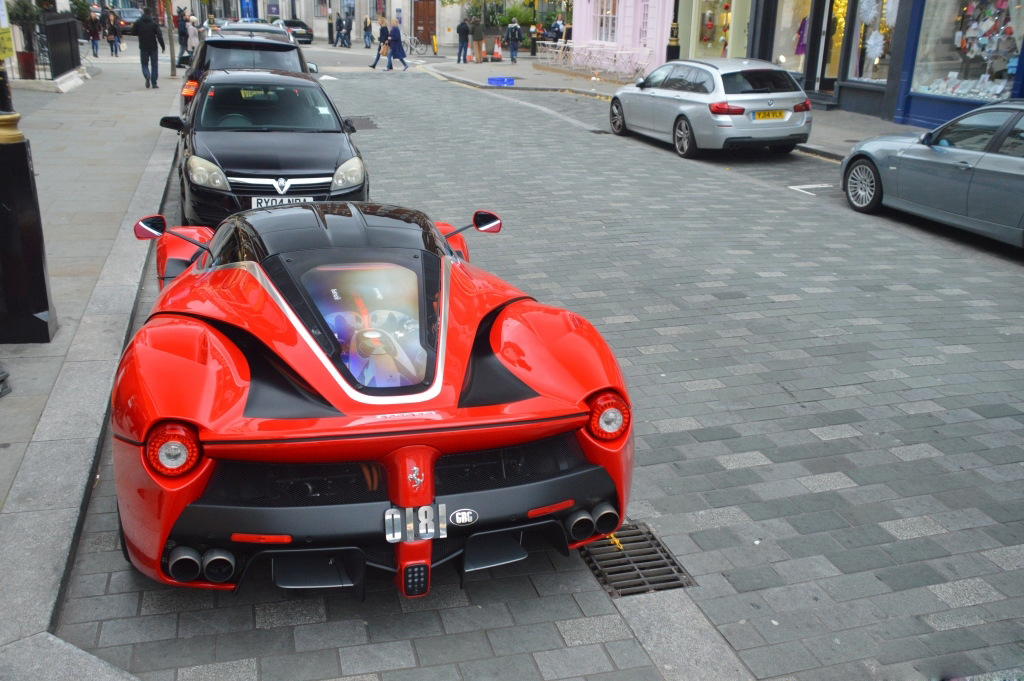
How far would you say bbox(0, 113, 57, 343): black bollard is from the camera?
579cm

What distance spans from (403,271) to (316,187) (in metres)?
4.96

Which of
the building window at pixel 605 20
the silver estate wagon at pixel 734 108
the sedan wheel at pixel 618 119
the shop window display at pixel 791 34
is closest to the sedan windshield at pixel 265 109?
the silver estate wagon at pixel 734 108

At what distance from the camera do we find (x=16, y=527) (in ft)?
12.8

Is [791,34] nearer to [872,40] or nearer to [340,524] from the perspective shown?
[872,40]

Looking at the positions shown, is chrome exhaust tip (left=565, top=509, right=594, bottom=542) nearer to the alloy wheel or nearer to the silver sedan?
the silver sedan

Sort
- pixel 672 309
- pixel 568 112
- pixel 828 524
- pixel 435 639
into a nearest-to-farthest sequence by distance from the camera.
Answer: pixel 435 639, pixel 828 524, pixel 672 309, pixel 568 112

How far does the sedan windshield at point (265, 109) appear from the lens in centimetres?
960

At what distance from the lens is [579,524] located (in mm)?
Answer: 3469

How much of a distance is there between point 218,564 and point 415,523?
69 cm

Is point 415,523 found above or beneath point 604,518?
above

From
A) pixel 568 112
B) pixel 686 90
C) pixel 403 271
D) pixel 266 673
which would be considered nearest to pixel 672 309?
pixel 403 271

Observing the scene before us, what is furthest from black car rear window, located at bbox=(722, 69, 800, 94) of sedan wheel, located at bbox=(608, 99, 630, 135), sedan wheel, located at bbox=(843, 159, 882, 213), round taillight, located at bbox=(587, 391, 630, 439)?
Answer: round taillight, located at bbox=(587, 391, 630, 439)

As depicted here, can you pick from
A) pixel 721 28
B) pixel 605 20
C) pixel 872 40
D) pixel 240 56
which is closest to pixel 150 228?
pixel 240 56

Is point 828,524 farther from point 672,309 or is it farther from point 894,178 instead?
point 894,178
